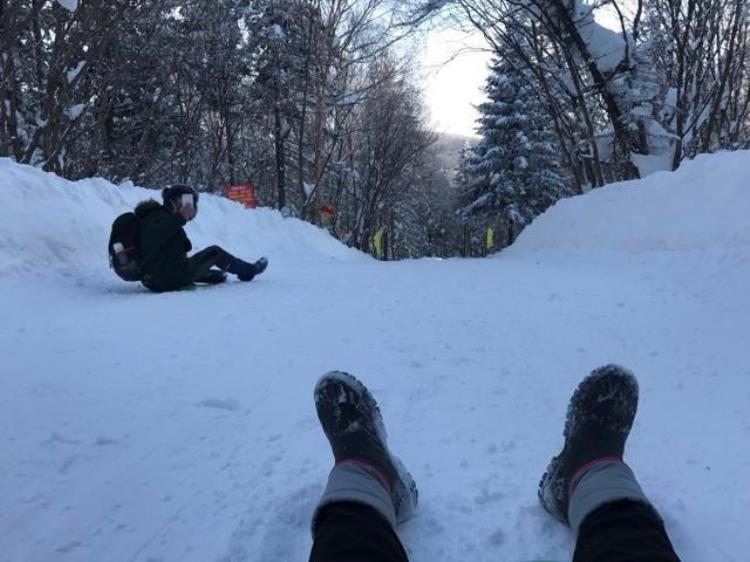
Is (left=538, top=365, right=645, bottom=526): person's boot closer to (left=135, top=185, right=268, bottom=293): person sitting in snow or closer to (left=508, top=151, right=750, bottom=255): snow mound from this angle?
(left=508, top=151, right=750, bottom=255): snow mound

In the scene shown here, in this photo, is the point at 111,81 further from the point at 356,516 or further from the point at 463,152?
the point at 463,152

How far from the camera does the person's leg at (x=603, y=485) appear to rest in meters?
1.51

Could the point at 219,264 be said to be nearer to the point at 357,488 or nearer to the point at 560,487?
the point at 357,488

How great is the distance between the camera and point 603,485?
5.84 feet

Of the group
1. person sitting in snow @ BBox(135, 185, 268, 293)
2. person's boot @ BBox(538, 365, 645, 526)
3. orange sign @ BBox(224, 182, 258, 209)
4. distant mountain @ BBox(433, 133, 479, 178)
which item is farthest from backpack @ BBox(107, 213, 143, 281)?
distant mountain @ BBox(433, 133, 479, 178)

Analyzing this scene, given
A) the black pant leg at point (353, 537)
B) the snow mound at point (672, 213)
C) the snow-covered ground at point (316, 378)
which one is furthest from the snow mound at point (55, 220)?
the snow mound at point (672, 213)

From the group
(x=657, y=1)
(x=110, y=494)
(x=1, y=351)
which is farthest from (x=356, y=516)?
(x=657, y=1)

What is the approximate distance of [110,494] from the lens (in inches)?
82.4

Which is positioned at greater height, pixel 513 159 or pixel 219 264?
pixel 513 159

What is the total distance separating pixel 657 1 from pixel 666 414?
1128cm

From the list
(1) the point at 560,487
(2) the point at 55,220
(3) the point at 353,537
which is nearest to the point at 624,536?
(1) the point at 560,487

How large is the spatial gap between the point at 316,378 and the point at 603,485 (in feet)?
6.04

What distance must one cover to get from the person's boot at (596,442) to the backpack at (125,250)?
4558 millimetres

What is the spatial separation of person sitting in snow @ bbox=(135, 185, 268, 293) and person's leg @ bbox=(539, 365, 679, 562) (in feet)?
14.8
